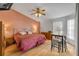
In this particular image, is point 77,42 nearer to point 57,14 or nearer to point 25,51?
point 57,14

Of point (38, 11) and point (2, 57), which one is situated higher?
point (38, 11)

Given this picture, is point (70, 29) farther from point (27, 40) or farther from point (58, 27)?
point (27, 40)

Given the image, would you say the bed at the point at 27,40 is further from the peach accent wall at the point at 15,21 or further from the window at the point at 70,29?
the window at the point at 70,29

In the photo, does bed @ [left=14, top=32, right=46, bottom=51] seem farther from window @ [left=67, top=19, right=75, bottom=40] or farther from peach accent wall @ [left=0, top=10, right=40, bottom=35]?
window @ [left=67, top=19, right=75, bottom=40]

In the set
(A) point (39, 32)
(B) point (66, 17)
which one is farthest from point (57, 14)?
(A) point (39, 32)

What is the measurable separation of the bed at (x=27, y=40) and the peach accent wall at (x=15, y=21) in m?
0.10

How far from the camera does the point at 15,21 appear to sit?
5.55 ft

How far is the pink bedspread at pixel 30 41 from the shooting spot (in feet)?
5.50

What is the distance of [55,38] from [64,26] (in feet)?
0.72

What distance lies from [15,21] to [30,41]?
36cm

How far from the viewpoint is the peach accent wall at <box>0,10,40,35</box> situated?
168 centimetres

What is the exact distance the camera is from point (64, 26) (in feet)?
5.57

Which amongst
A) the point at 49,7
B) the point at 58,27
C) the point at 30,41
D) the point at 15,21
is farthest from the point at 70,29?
the point at 15,21

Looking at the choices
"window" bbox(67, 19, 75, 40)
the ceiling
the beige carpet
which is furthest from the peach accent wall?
"window" bbox(67, 19, 75, 40)
